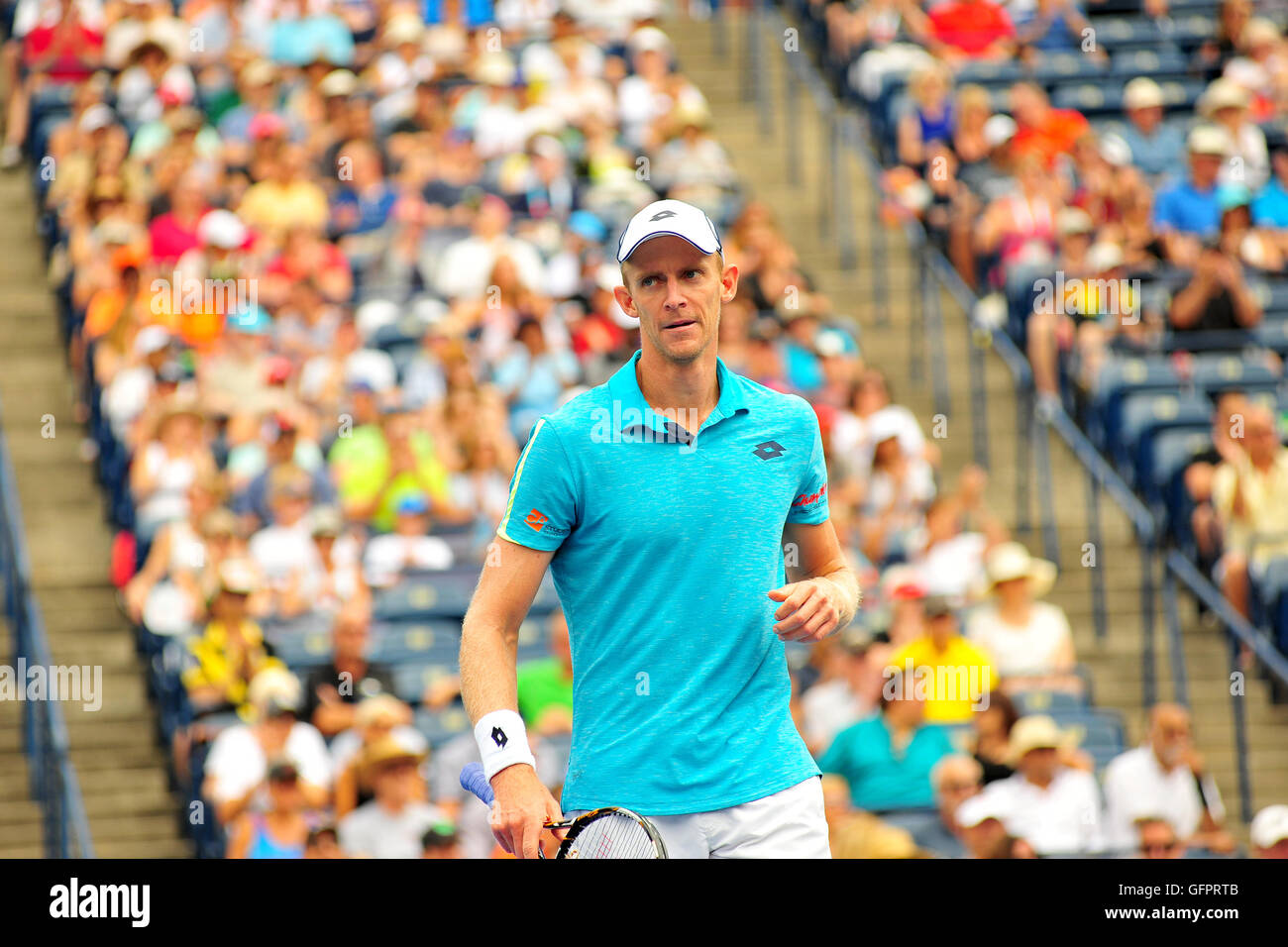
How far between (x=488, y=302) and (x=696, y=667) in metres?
8.06

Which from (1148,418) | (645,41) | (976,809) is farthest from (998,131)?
(976,809)

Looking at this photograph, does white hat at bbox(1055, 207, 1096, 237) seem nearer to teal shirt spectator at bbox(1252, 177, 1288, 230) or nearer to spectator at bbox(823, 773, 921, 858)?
teal shirt spectator at bbox(1252, 177, 1288, 230)

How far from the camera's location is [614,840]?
12.5ft

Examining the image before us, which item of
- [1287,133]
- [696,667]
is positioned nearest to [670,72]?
[1287,133]

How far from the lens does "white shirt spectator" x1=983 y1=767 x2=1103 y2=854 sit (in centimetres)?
866

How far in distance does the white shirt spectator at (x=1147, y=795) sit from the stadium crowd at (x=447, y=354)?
13 mm

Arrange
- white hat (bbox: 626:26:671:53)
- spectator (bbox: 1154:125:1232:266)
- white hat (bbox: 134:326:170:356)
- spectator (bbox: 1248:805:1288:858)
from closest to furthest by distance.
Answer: spectator (bbox: 1248:805:1288:858) < white hat (bbox: 134:326:170:356) < spectator (bbox: 1154:125:1232:266) < white hat (bbox: 626:26:671:53)

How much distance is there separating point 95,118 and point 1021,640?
22.8 feet

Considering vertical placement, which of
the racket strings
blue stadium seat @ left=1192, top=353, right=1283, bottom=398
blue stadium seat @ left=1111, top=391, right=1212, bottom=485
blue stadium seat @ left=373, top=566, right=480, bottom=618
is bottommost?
the racket strings

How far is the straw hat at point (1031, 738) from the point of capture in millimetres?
8711

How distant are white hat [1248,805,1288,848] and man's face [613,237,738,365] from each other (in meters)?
4.70

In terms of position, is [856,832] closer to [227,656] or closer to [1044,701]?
[1044,701]

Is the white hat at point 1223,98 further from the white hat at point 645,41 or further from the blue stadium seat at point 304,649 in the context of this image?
the blue stadium seat at point 304,649

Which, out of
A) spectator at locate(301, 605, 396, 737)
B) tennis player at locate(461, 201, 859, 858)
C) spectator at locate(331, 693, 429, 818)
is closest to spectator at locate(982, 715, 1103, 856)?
spectator at locate(331, 693, 429, 818)
